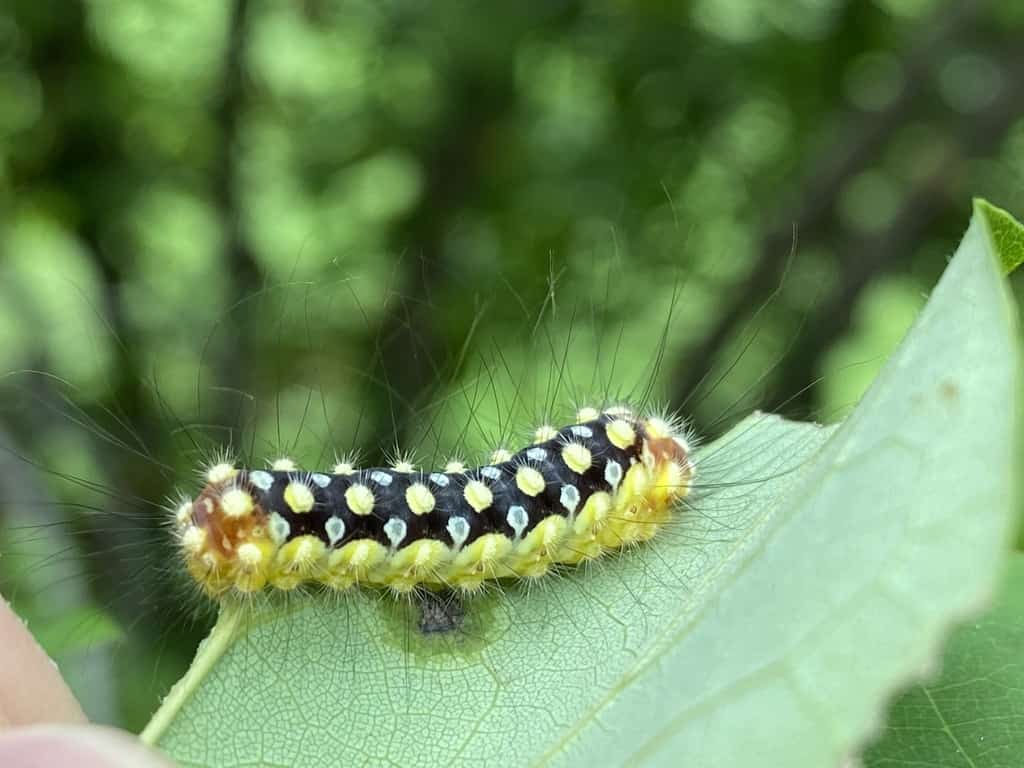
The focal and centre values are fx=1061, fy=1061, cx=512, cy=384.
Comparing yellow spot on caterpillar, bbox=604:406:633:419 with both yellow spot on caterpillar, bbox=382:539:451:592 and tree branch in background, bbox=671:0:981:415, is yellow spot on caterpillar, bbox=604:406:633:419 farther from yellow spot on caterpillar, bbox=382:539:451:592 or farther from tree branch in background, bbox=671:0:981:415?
tree branch in background, bbox=671:0:981:415

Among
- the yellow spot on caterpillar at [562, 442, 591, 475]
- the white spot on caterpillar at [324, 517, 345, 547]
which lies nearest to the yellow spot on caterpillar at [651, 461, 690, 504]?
the yellow spot on caterpillar at [562, 442, 591, 475]

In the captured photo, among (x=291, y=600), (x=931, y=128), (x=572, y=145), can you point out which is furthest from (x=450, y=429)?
(x=931, y=128)

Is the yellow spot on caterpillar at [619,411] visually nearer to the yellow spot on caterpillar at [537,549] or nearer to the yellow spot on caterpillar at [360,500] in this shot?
the yellow spot on caterpillar at [537,549]

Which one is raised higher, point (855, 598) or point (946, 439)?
point (946, 439)

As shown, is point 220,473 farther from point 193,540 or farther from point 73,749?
point 73,749

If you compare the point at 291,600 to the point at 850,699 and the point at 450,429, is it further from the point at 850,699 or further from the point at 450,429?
the point at 450,429
